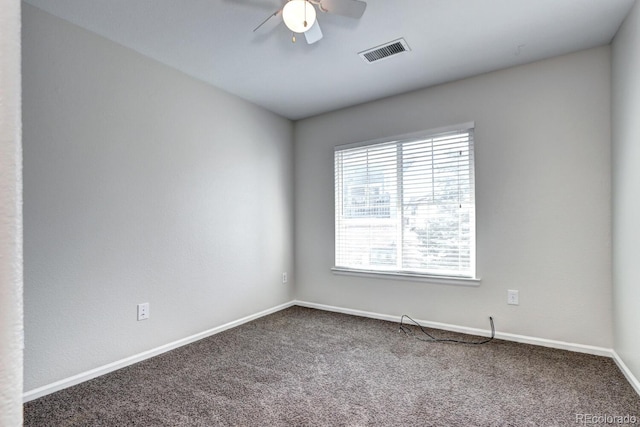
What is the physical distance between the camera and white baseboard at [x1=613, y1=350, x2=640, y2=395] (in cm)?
199

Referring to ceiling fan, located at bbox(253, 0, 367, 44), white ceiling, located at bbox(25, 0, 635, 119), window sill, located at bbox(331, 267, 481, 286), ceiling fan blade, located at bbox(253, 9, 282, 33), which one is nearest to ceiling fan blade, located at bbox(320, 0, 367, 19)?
ceiling fan, located at bbox(253, 0, 367, 44)

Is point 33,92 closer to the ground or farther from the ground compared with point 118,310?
farther from the ground

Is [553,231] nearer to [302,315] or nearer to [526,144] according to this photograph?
[526,144]

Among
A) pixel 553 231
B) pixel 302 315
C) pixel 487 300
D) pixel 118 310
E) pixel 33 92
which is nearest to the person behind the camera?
pixel 33 92

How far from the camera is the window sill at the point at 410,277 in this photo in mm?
3002

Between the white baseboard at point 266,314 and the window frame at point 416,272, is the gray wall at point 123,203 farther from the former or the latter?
the window frame at point 416,272

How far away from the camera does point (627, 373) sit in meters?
2.15

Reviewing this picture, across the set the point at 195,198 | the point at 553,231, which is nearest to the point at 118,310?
the point at 195,198

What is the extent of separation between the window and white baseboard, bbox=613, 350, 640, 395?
1.10m

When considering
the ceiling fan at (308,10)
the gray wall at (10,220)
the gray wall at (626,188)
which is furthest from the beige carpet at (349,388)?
the ceiling fan at (308,10)

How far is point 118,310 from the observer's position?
7.89 feet

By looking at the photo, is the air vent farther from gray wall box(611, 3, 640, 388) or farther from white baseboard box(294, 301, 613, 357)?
white baseboard box(294, 301, 613, 357)

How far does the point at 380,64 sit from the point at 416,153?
95cm

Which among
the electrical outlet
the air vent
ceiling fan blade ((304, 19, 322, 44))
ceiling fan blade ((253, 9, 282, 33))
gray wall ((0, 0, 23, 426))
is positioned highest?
ceiling fan blade ((253, 9, 282, 33))
